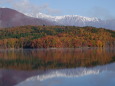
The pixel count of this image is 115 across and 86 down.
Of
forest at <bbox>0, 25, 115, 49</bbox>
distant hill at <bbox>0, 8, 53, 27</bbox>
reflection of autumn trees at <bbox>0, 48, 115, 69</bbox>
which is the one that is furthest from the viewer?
distant hill at <bbox>0, 8, 53, 27</bbox>

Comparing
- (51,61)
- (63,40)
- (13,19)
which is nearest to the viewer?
(51,61)

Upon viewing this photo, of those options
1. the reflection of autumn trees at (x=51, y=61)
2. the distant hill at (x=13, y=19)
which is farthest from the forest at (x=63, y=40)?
the distant hill at (x=13, y=19)

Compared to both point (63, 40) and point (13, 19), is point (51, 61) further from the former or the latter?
point (13, 19)

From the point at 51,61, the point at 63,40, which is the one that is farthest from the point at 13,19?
the point at 51,61

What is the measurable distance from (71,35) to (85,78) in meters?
51.0

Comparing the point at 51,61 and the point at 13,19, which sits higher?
the point at 13,19

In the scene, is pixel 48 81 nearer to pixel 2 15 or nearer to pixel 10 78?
pixel 10 78

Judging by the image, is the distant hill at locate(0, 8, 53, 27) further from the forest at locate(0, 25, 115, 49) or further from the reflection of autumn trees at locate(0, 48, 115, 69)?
the reflection of autumn trees at locate(0, 48, 115, 69)

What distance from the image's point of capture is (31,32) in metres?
72.9

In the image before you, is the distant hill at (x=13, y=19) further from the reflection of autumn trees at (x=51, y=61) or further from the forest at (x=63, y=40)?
the reflection of autumn trees at (x=51, y=61)

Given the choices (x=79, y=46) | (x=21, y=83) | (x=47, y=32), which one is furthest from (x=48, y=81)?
(x=47, y=32)

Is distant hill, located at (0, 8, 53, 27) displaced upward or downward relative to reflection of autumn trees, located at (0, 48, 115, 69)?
upward

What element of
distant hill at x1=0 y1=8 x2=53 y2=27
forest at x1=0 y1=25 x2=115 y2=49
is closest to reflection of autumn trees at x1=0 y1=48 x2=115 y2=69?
forest at x1=0 y1=25 x2=115 y2=49

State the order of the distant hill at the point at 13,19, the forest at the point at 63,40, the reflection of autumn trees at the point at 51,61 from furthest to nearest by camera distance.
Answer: the distant hill at the point at 13,19, the forest at the point at 63,40, the reflection of autumn trees at the point at 51,61
